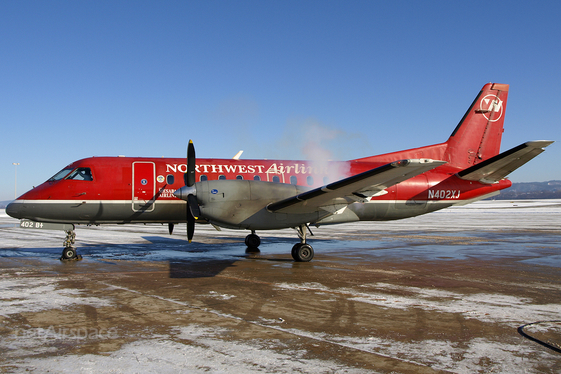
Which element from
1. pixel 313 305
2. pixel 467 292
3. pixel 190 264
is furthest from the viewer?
pixel 190 264

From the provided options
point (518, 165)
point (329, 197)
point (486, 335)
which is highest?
point (518, 165)

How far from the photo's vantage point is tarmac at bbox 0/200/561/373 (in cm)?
505

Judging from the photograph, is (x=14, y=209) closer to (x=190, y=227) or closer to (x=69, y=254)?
(x=69, y=254)

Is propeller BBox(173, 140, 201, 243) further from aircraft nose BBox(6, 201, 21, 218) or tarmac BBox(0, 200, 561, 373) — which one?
aircraft nose BBox(6, 201, 21, 218)

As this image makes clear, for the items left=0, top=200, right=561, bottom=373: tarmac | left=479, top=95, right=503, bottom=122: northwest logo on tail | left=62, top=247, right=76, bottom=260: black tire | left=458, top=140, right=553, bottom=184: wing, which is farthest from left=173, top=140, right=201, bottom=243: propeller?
left=479, top=95, right=503, bottom=122: northwest logo on tail

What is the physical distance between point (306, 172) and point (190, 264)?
5.65 meters

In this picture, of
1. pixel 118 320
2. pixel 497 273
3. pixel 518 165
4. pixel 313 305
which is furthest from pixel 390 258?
pixel 118 320

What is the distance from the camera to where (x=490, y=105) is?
17766mm

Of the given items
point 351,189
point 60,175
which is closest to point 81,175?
point 60,175

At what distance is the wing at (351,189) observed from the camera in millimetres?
10320

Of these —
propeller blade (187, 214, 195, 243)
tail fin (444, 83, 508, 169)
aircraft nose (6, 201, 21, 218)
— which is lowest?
propeller blade (187, 214, 195, 243)

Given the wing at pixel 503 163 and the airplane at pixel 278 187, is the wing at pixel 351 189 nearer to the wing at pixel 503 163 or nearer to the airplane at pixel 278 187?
the airplane at pixel 278 187

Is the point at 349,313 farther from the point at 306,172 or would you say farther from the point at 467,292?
the point at 306,172

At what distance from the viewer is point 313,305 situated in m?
7.88
